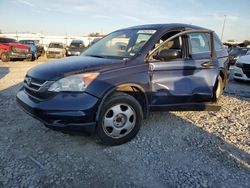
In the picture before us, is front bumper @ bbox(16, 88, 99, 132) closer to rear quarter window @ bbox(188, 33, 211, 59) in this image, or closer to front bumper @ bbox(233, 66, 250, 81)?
rear quarter window @ bbox(188, 33, 211, 59)

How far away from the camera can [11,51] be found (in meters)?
15.5

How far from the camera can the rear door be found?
3.92m

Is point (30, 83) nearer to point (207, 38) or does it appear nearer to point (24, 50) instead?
point (207, 38)

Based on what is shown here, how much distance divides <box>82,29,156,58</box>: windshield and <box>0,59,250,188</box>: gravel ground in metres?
1.35

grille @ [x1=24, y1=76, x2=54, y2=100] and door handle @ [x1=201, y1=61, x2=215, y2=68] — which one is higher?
door handle @ [x1=201, y1=61, x2=215, y2=68]

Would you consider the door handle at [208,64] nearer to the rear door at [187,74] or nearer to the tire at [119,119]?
the rear door at [187,74]

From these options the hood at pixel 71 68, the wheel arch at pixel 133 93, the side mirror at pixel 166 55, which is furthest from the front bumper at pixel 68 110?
the side mirror at pixel 166 55

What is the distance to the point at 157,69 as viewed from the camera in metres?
3.86

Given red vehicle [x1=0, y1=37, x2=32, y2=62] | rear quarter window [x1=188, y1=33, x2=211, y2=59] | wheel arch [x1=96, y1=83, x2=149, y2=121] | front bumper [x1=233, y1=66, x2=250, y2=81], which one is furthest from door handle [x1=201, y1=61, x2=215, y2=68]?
red vehicle [x1=0, y1=37, x2=32, y2=62]

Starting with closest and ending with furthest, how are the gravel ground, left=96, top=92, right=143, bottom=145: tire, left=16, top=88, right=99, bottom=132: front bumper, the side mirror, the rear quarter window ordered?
the gravel ground → left=16, top=88, right=99, bottom=132: front bumper → left=96, top=92, right=143, bottom=145: tire → the side mirror → the rear quarter window

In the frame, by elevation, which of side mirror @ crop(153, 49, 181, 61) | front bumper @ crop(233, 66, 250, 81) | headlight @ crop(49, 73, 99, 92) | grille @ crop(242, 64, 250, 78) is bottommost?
front bumper @ crop(233, 66, 250, 81)

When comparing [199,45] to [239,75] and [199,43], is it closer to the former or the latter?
[199,43]

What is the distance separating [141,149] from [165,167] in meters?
0.53

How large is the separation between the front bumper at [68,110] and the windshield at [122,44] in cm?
109
